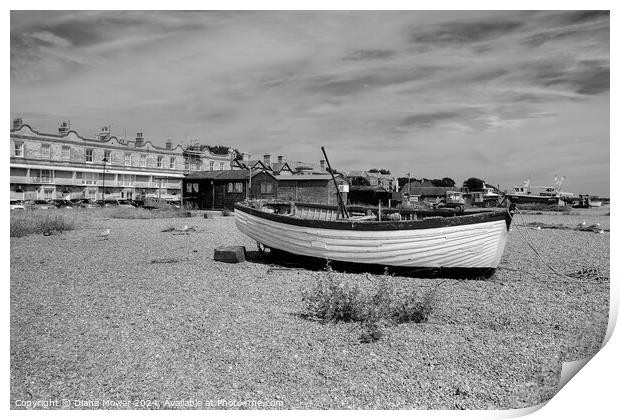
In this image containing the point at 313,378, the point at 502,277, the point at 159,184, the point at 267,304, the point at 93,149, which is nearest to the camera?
the point at 313,378

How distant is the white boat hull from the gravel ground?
435mm

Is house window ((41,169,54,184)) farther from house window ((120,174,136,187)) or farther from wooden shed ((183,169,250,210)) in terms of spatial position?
wooden shed ((183,169,250,210))

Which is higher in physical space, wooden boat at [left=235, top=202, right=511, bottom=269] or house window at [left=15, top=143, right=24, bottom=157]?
house window at [left=15, top=143, right=24, bottom=157]

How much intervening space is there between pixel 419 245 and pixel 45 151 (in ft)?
102

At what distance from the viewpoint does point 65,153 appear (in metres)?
36.1

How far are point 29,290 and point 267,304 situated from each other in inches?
165

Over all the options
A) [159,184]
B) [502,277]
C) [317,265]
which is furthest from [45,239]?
[159,184]

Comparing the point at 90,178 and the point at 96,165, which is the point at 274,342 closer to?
the point at 90,178

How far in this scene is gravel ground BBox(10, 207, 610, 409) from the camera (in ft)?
15.7

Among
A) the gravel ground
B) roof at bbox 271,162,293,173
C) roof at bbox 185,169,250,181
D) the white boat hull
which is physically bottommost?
the gravel ground

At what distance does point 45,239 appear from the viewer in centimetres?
1598

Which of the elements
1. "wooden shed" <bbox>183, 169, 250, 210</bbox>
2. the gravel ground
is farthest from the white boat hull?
"wooden shed" <bbox>183, 169, 250, 210</bbox>

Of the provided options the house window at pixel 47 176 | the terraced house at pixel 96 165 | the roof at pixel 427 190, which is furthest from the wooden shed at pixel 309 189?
the roof at pixel 427 190
